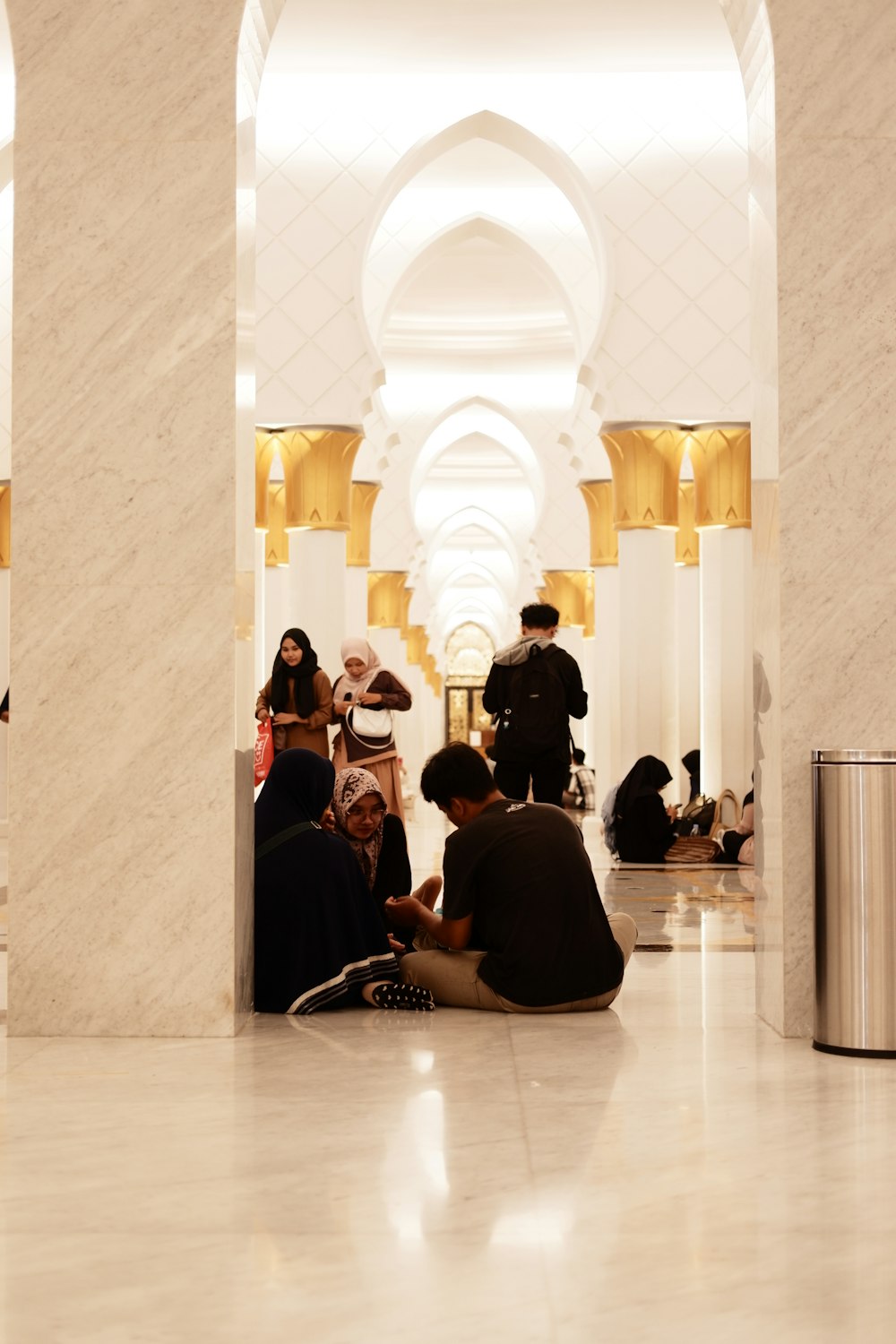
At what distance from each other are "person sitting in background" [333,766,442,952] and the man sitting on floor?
0.42 meters

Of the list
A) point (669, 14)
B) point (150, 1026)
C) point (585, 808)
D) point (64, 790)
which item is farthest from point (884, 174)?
point (585, 808)

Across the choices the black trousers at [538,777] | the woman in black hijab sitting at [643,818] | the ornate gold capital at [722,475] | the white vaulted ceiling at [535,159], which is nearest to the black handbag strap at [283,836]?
the black trousers at [538,777]

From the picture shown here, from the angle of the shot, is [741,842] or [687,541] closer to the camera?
[741,842]

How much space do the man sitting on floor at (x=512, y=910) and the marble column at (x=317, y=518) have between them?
6122 mm

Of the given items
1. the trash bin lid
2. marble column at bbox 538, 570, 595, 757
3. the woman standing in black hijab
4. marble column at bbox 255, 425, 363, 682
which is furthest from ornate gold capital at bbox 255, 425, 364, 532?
marble column at bbox 538, 570, 595, 757

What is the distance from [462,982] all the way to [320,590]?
21.9ft

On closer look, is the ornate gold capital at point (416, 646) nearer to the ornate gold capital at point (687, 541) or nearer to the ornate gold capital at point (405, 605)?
the ornate gold capital at point (405, 605)

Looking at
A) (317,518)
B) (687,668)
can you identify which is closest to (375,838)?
(317,518)

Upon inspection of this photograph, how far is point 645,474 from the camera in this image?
35.7ft

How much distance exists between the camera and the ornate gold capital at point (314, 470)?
10.1 m

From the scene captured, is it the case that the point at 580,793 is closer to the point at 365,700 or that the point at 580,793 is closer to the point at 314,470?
the point at 314,470

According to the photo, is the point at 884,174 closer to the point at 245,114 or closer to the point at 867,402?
the point at 867,402

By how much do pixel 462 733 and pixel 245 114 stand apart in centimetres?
4475

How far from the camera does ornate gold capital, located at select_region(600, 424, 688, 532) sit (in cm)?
1070
